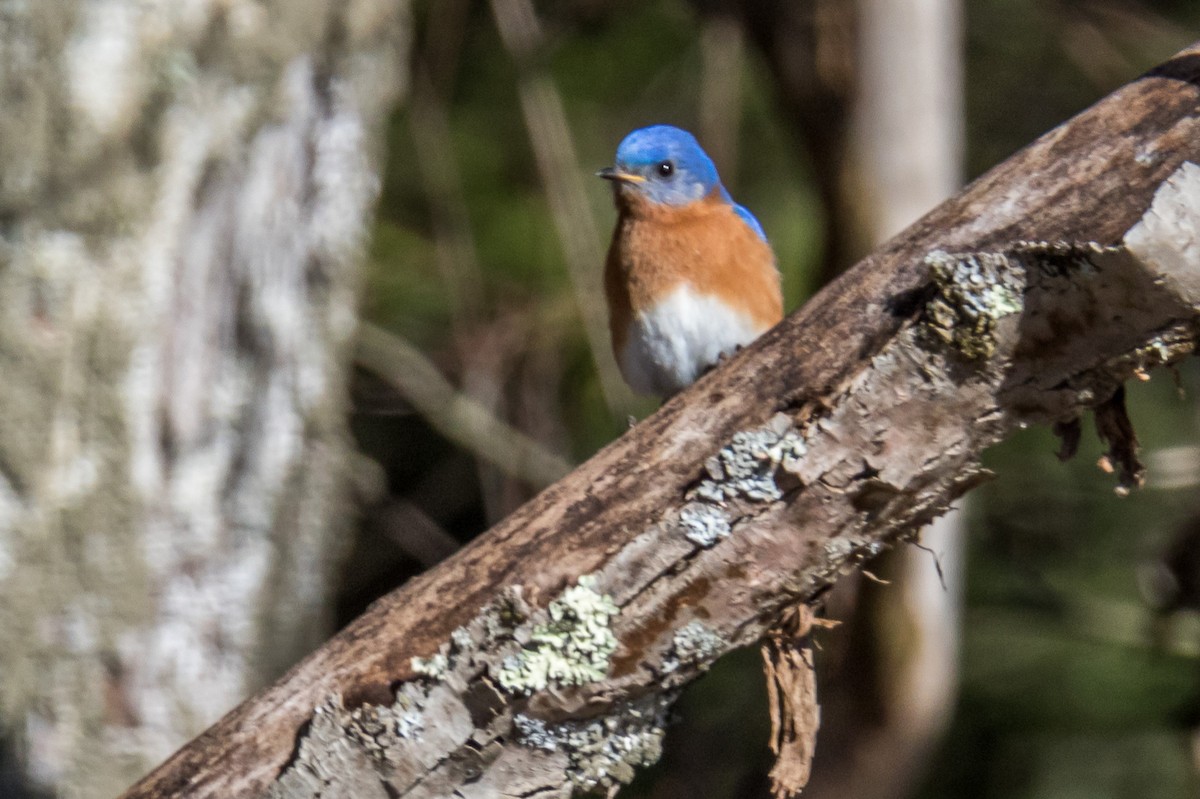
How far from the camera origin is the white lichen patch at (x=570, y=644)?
7.71 feet

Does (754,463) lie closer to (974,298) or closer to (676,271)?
(974,298)

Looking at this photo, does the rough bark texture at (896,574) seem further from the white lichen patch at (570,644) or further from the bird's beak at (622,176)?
the white lichen patch at (570,644)

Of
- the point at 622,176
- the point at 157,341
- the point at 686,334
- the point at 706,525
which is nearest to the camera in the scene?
the point at 706,525

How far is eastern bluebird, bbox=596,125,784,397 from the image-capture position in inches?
155

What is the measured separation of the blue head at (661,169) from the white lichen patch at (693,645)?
1.99 metres

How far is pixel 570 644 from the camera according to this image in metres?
2.35

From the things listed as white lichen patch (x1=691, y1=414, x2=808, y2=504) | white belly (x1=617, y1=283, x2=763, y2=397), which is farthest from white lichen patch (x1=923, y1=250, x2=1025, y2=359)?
white belly (x1=617, y1=283, x2=763, y2=397)

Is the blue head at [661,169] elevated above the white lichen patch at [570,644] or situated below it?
above

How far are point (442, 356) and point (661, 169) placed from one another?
2.12 meters

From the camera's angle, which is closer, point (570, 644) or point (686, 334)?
point (570, 644)

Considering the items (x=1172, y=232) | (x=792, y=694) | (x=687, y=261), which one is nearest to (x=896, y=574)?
(x=687, y=261)

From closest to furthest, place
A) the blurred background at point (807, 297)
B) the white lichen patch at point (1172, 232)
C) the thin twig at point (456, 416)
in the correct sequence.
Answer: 1. the white lichen patch at point (1172, 232)
2. the blurred background at point (807, 297)
3. the thin twig at point (456, 416)

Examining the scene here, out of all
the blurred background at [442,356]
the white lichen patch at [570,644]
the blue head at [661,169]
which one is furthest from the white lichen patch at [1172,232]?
the blue head at [661,169]

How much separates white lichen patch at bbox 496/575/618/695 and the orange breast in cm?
174
